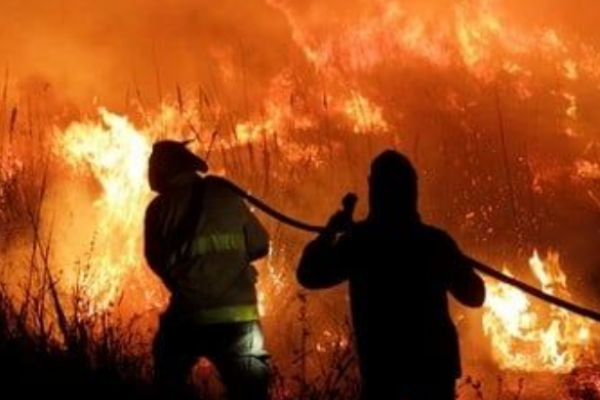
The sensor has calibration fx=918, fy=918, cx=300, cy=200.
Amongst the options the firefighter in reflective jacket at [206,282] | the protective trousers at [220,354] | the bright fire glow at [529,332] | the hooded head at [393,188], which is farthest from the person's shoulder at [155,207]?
the bright fire glow at [529,332]

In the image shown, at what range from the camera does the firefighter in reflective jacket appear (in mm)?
4859

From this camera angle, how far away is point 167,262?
495 centimetres

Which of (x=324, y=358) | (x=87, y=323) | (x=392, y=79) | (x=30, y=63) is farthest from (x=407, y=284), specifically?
(x=392, y=79)

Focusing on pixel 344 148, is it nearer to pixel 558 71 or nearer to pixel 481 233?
pixel 481 233

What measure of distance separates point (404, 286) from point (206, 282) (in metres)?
1.20

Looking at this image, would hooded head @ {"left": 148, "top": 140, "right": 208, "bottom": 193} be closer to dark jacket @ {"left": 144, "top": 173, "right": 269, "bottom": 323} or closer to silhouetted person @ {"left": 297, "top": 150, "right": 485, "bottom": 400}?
dark jacket @ {"left": 144, "top": 173, "right": 269, "bottom": 323}

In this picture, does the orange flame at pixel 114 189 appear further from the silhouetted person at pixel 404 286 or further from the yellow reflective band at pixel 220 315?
the silhouetted person at pixel 404 286

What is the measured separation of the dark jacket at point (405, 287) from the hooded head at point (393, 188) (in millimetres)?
71

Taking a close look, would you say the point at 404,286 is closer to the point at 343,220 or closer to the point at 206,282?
the point at 343,220

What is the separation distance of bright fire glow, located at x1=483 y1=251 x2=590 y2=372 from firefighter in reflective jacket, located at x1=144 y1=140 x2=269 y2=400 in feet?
28.9

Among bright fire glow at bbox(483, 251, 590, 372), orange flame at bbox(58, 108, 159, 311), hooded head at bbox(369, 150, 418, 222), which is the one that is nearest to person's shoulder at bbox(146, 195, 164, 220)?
hooded head at bbox(369, 150, 418, 222)

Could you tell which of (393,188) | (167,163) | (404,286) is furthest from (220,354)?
(393,188)

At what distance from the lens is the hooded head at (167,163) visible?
5105mm

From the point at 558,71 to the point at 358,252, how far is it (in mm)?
18652
